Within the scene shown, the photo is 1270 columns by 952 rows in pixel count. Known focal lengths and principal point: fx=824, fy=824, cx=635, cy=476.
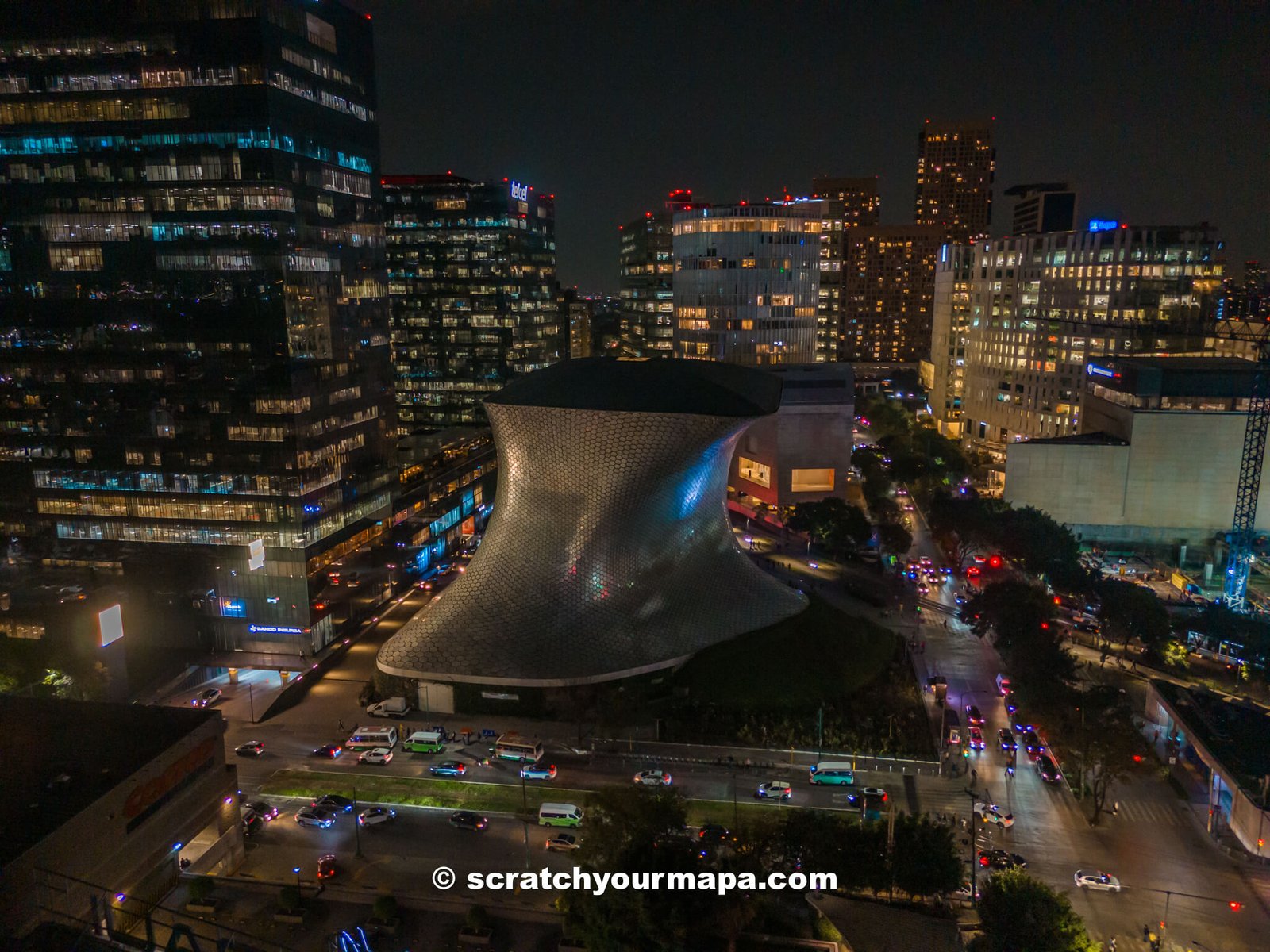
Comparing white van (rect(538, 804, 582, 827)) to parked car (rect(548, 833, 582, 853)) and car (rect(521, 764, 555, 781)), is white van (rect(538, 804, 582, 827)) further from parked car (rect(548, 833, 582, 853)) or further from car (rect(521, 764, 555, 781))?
car (rect(521, 764, 555, 781))

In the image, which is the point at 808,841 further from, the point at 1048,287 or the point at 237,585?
the point at 1048,287

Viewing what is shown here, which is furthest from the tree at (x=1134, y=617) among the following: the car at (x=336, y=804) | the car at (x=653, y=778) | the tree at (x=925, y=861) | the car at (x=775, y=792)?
the car at (x=336, y=804)

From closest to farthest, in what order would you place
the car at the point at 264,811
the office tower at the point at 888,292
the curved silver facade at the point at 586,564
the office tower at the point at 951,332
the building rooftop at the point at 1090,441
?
the car at the point at 264,811 → the curved silver facade at the point at 586,564 → the building rooftop at the point at 1090,441 → the office tower at the point at 951,332 → the office tower at the point at 888,292

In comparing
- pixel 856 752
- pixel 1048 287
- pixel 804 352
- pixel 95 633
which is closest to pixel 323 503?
pixel 95 633

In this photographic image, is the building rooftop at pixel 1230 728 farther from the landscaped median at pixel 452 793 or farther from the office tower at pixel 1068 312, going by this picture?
the office tower at pixel 1068 312

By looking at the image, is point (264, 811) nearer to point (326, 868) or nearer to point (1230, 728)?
point (326, 868)

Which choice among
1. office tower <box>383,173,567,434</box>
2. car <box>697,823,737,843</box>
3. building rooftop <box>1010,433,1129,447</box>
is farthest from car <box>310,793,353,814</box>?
office tower <box>383,173,567,434</box>
